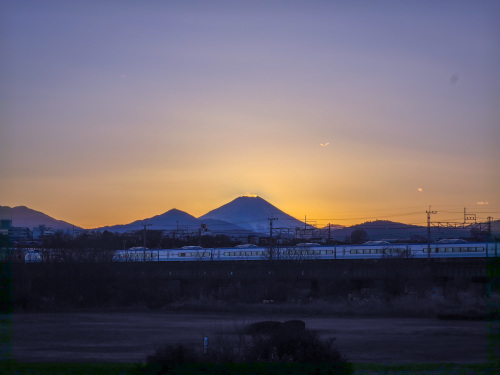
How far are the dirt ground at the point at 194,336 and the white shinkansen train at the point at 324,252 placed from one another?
2730 centimetres

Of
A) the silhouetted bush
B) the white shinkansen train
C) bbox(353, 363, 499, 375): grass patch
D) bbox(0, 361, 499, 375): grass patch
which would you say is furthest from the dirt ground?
the white shinkansen train

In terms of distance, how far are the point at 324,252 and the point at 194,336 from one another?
157ft

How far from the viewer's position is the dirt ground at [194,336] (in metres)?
28.6

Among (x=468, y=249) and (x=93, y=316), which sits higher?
(x=468, y=249)

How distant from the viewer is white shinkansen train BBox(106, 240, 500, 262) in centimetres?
7762

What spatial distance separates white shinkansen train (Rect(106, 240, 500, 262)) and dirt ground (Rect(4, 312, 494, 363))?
2730 centimetres

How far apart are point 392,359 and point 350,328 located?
52.6ft

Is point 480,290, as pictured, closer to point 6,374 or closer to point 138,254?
point 138,254

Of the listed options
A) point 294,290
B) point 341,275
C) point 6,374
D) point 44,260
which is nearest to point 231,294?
point 294,290

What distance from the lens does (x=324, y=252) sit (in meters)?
83.2

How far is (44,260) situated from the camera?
71438 mm

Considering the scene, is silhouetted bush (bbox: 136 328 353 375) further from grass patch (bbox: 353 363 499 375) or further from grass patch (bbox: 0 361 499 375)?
grass patch (bbox: 353 363 499 375)

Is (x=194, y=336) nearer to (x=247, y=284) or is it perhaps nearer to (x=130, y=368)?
(x=130, y=368)

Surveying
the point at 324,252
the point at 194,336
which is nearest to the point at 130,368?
the point at 194,336
